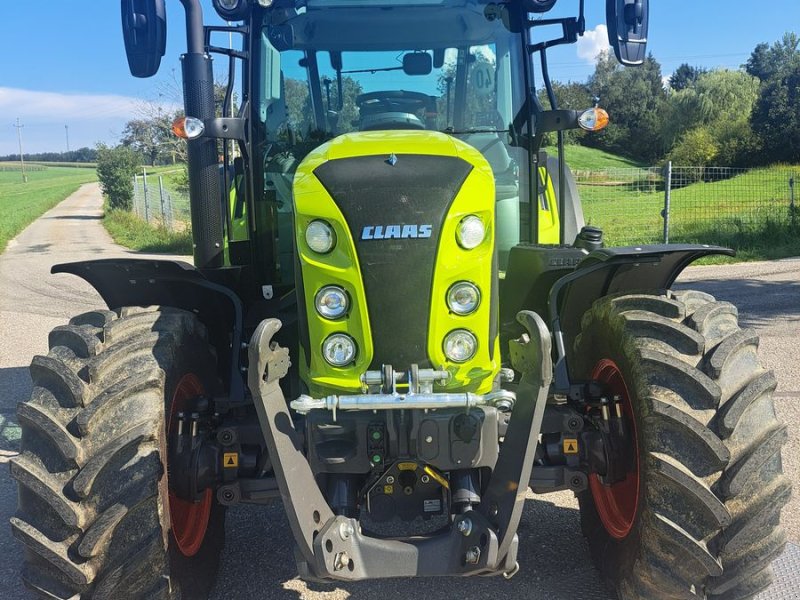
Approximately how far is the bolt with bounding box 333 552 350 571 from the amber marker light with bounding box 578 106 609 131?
224 cm

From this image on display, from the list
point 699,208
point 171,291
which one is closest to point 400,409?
point 171,291

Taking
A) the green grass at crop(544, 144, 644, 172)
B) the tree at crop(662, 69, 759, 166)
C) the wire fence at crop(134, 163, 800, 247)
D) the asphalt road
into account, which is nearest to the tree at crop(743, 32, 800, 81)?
the tree at crop(662, 69, 759, 166)

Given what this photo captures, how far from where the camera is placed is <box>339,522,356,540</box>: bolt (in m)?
2.67

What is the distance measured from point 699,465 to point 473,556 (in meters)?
0.93

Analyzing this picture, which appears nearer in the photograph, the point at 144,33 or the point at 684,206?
the point at 144,33

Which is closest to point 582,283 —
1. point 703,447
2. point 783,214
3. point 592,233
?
point 592,233

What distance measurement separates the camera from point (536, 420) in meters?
2.63

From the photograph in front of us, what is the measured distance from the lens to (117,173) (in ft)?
125

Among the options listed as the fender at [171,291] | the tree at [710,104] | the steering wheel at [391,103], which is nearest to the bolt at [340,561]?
the fender at [171,291]

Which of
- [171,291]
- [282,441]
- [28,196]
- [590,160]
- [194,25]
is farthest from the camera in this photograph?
[28,196]

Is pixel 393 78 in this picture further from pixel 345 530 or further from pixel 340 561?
pixel 340 561

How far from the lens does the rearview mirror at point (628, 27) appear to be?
347 cm

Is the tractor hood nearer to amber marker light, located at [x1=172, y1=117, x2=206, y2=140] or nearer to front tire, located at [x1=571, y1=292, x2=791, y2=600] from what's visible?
front tire, located at [x1=571, y1=292, x2=791, y2=600]

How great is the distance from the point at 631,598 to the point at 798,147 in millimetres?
54774
